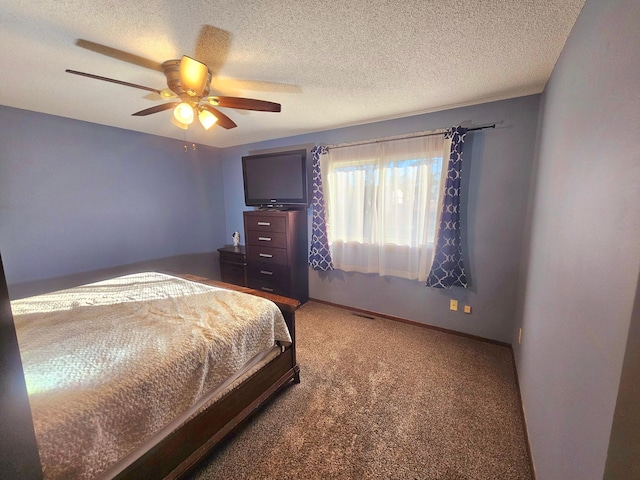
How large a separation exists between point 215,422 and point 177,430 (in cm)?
23

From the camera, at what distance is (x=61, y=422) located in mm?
871

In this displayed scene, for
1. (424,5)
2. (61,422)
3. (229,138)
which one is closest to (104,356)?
(61,422)

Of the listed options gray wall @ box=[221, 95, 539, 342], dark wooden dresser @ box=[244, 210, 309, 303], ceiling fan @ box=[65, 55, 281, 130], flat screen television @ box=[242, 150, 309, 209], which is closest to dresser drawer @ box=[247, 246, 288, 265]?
dark wooden dresser @ box=[244, 210, 309, 303]

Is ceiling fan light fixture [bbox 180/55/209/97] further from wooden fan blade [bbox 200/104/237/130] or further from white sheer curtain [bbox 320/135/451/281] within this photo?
white sheer curtain [bbox 320/135/451/281]

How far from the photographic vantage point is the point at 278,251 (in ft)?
10.6

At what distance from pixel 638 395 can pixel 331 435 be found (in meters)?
1.43

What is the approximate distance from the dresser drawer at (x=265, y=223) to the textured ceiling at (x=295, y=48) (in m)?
1.32

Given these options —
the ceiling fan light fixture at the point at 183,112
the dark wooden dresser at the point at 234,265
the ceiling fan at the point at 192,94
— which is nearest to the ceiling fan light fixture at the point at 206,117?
the ceiling fan at the point at 192,94

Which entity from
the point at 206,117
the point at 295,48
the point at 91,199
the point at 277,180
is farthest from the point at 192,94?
the point at 91,199

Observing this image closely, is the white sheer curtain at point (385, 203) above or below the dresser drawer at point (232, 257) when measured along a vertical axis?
above

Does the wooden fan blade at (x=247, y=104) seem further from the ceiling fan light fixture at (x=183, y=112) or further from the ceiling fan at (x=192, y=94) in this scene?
the ceiling fan light fixture at (x=183, y=112)

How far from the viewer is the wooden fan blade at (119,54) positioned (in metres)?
1.44

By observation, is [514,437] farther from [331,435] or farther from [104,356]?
[104,356]

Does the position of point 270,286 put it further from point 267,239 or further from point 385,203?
point 385,203
